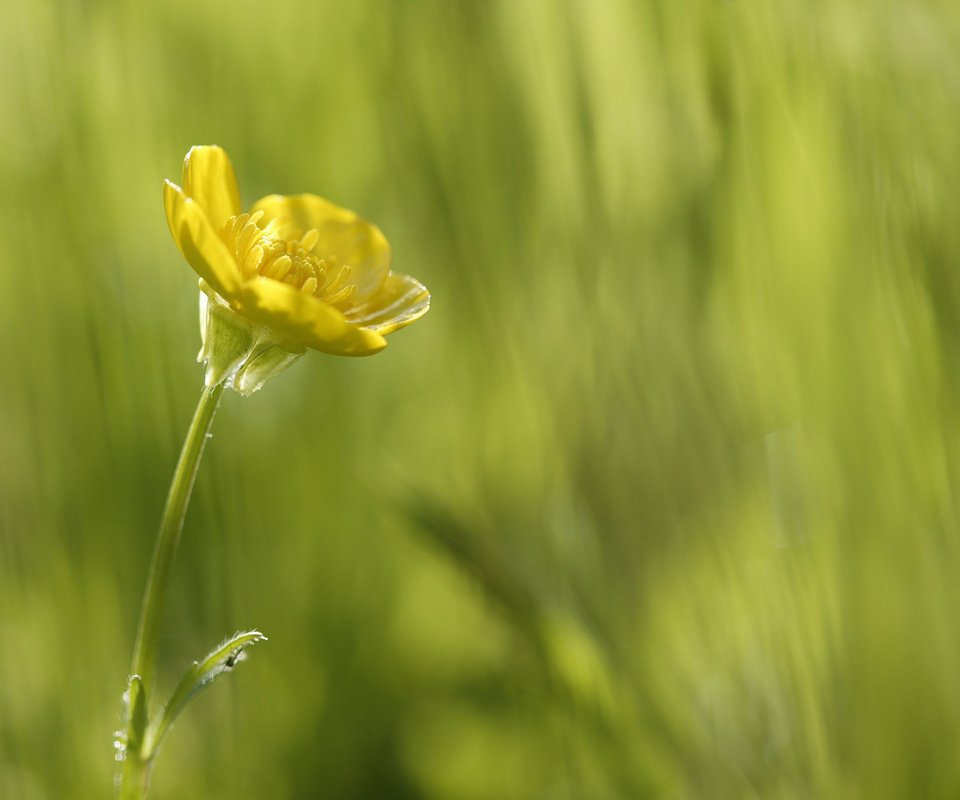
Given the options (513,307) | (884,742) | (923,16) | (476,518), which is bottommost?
(884,742)

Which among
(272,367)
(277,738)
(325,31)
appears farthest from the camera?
(325,31)

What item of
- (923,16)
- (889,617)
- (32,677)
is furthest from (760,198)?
(32,677)

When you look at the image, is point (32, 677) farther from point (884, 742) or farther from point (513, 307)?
point (884, 742)

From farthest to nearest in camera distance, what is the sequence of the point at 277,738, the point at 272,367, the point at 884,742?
the point at 277,738
the point at 884,742
the point at 272,367

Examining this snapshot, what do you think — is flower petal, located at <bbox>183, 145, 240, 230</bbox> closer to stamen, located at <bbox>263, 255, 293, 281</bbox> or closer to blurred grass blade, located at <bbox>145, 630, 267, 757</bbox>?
stamen, located at <bbox>263, 255, 293, 281</bbox>

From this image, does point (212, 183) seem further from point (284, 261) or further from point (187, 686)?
point (187, 686)

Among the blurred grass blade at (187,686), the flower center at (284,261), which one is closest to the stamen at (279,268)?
the flower center at (284,261)

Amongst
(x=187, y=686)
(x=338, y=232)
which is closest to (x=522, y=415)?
(x=338, y=232)
